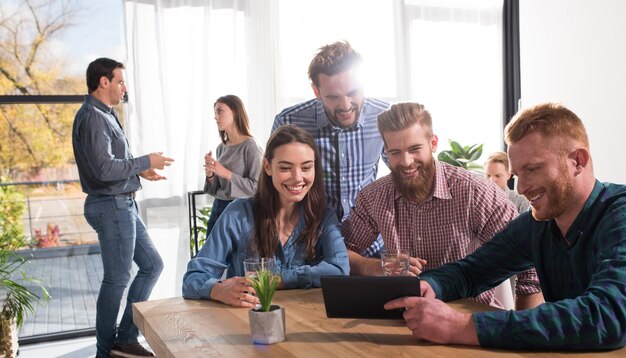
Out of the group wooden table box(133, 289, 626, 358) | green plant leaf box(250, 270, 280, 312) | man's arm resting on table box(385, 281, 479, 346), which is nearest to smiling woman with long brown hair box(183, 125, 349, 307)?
wooden table box(133, 289, 626, 358)

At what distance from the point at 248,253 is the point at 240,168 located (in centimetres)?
183

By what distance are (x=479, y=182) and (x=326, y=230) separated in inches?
21.1

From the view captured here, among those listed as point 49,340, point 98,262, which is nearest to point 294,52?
point 98,262

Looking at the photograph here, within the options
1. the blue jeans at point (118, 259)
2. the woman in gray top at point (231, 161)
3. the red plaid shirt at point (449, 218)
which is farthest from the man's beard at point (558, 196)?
the blue jeans at point (118, 259)

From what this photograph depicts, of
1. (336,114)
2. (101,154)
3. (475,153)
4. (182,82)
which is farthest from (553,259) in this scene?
(475,153)

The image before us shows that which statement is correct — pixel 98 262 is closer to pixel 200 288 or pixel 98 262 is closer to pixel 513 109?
pixel 200 288

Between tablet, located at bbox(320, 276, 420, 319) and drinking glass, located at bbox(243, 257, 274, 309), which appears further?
drinking glass, located at bbox(243, 257, 274, 309)

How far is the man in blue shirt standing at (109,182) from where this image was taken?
355 cm

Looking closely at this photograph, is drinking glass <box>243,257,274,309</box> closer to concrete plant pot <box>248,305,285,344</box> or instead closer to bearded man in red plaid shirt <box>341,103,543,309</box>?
A: concrete plant pot <box>248,305,285,344</box>

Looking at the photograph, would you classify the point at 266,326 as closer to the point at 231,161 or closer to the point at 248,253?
the point at 248,253

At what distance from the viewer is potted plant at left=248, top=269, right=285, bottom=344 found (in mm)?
1532

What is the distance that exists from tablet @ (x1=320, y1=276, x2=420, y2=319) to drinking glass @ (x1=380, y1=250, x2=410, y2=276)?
0.21 meters

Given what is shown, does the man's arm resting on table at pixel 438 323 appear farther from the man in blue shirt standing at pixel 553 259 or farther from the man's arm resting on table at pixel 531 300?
the man's arm resting on table at pixel 531 300

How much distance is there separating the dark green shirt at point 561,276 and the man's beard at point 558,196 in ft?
0.15
